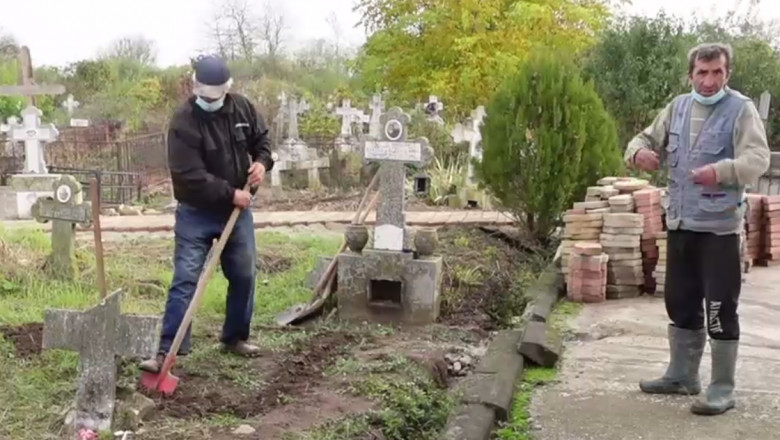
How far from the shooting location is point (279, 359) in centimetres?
486

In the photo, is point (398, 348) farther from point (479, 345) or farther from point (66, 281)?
point (66, 281)

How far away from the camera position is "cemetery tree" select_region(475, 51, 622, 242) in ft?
26.6

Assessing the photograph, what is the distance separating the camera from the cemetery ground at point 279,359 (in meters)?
3.79

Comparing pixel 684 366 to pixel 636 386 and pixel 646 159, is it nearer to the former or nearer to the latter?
pixel 636 386

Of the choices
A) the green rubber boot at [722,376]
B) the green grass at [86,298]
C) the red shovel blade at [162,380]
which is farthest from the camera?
the green rubber boot at [722,376]

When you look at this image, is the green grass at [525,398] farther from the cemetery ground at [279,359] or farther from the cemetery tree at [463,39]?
the cemetery tree at [463,39]

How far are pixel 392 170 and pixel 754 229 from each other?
4078mm

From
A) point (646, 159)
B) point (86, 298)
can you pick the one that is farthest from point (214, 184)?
point (86, 298)

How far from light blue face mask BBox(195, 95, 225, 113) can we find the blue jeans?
0.51 metres

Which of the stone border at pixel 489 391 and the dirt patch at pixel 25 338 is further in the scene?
the dirt patch at pixel 25 338

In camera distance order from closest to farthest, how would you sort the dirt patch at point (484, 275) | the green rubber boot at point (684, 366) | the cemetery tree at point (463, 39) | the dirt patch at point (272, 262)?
the green rubber boot at point (684, 366) < the dirt patch at point (484, 275) < the dirt patch at point (272, 262) < the cemetery tree at point (463, 39)

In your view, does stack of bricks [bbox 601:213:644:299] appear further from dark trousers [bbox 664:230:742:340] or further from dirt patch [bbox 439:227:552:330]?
dark trousers [bbox 664:230:742:340]

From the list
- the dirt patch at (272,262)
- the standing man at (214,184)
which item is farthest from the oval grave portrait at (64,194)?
the standing man at (214,184)

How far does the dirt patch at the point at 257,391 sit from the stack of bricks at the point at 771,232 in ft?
16.0
